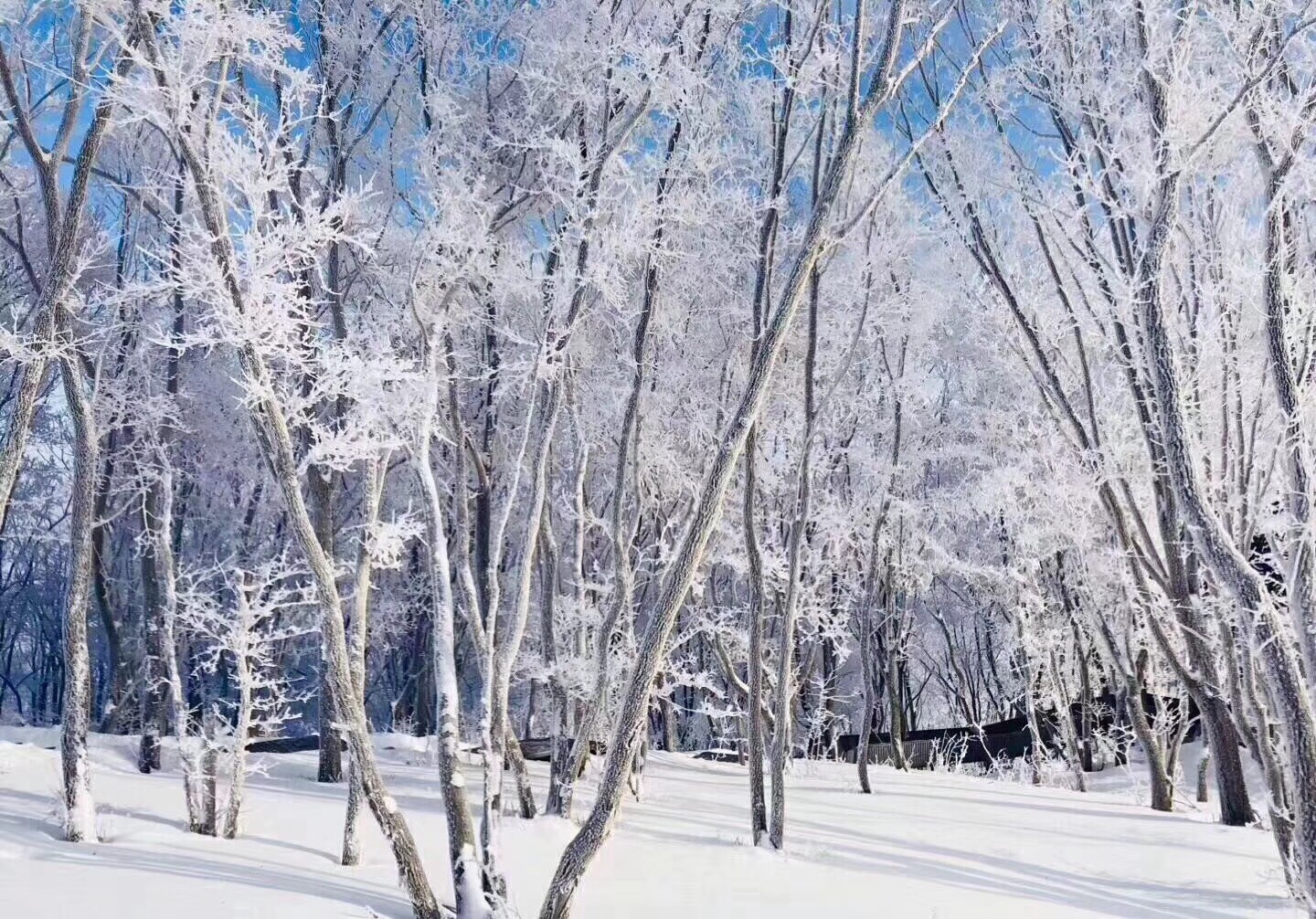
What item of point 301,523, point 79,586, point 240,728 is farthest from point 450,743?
point 79,586

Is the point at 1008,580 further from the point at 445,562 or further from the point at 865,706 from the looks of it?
the point at 445,562

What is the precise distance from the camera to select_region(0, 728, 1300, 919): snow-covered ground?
593 centimetres

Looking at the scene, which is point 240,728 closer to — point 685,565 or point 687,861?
point 687,861

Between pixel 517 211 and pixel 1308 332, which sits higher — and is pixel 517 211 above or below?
above

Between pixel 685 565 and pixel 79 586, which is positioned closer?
pixel 685 565

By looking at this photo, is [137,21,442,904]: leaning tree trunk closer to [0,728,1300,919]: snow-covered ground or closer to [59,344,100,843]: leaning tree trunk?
[0,728,1300,919]: snow-covered ground

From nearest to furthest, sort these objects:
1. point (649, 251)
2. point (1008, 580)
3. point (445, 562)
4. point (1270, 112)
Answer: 1. point (1270, 112)
2. point (445, 562)
3. point (649, 251)
4. point (1008, 580)

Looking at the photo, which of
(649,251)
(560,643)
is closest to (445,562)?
(649,251)

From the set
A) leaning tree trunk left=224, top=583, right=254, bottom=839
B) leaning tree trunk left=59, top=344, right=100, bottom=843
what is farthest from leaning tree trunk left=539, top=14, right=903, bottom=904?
leaning tree trunk left=59, top=344, right=100, bottom=843

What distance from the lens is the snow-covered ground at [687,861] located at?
593 cm

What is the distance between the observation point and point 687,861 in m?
7.71

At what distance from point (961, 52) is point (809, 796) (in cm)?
867

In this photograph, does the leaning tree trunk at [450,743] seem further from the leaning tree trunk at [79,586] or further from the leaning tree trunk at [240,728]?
the leaning tree trunk at [79,586]

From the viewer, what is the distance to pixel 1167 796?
37.1ft
